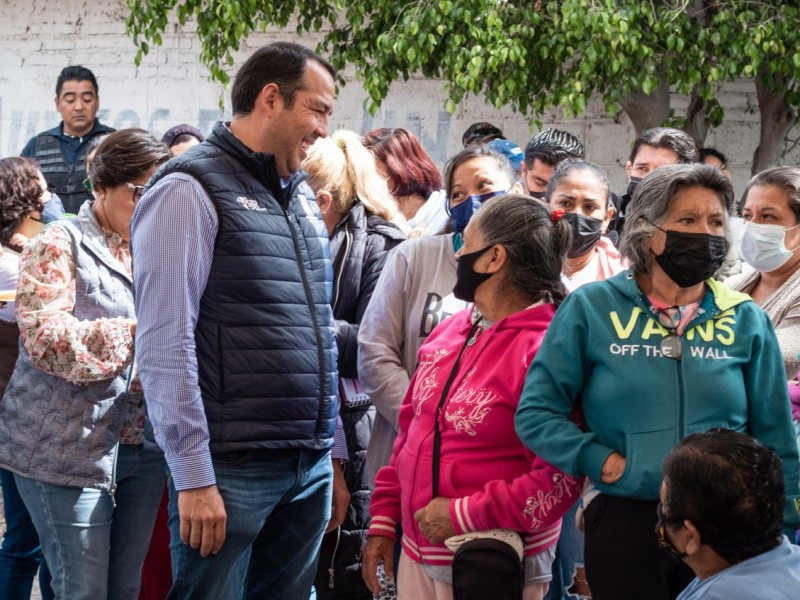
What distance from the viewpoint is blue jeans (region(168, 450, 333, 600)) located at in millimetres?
2613

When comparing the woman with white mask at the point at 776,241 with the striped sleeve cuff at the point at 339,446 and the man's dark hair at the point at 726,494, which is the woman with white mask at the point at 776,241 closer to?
the man's dark hair at the point at 726,494

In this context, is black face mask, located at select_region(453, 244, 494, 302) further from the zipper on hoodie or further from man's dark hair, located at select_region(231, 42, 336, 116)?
the zipper on hoodie

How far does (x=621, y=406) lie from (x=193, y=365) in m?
1.00

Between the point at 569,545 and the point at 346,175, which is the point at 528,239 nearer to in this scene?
the point at 346,175

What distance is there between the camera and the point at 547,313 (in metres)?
2.83

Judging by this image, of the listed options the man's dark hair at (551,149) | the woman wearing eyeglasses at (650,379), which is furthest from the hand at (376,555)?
the man's dark hair at (551,149)

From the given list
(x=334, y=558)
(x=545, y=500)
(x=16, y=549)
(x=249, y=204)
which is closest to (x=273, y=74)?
(x=249, y=204)

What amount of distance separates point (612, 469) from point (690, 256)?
0.56 metres

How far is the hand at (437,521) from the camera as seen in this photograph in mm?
2658

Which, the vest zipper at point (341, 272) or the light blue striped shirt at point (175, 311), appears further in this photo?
the vest zipper at point (341, 272)

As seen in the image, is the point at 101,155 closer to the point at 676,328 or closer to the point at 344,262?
the point at 344,262

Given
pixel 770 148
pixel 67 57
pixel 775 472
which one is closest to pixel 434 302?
pixel 775 472

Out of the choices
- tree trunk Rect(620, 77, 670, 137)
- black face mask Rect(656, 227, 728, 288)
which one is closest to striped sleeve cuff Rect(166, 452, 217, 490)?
black face mask Rect(656, 227, 728, 288)

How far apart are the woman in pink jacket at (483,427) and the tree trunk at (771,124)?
5815 mm
